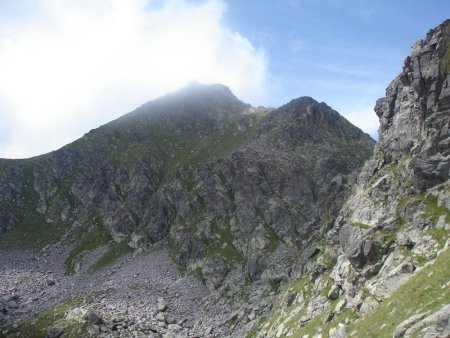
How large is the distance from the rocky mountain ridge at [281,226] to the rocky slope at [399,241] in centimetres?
23

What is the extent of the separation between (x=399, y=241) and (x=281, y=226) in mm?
79581

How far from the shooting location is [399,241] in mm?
53719

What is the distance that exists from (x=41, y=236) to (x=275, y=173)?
105 meters

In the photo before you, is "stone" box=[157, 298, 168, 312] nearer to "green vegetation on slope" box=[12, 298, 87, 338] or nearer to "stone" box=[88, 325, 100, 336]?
"stone" box=[88, 325, 100, 336]

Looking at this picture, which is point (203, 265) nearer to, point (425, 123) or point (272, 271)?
point (272, 271)

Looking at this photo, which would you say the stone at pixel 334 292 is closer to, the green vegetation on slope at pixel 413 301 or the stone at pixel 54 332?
the green vegetation on slope at pixel 413 301

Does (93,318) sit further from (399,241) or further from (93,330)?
(399,241)

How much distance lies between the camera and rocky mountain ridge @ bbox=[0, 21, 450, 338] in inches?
1981

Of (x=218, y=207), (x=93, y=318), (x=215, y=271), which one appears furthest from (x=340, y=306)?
(x=218, y=207)

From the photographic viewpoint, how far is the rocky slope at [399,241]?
34.7 meters

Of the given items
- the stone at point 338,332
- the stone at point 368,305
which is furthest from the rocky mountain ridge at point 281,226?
the stone at point 338,332

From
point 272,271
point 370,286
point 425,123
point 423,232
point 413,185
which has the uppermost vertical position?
point 425,123

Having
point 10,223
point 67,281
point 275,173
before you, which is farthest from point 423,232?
point 10,223

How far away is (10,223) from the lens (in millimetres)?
185375
